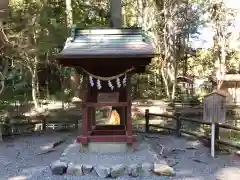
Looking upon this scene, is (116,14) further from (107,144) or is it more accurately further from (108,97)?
(107,144)

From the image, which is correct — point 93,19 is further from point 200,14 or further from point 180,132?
point 180,132

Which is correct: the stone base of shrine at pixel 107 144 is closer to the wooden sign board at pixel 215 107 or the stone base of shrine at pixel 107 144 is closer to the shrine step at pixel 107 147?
the shrine step at pixel 107 147

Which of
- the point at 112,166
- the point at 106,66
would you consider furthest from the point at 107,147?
the point at 106,66

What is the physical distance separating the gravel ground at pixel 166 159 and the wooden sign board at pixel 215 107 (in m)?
0.91

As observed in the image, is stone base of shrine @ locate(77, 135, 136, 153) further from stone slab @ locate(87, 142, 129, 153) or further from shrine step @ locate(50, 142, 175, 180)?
shrine step @ locate(50, 142, 175, 180)

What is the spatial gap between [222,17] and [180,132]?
484 inches

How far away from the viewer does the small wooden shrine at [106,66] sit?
23.8 feet

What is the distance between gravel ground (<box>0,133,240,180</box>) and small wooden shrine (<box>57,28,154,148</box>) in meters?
1.10

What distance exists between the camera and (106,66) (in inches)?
304

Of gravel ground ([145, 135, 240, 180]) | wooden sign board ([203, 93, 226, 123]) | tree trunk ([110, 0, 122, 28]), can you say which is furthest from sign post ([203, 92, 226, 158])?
tree trunk ([110, 0, 122, 28])

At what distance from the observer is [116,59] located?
23.8 ft

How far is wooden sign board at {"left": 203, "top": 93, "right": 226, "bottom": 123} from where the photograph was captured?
7.34 metres

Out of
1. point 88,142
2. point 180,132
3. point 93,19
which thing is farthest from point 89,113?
point 93,19

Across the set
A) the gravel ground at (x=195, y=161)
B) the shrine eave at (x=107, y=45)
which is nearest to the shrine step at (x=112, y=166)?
the gravel ground at (x=195, y=161)
